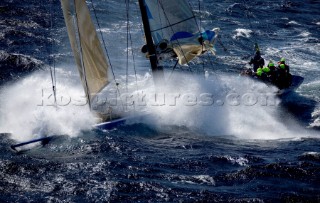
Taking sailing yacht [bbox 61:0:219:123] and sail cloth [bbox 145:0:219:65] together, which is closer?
sailing yacht [bbox 61:0:219:123]

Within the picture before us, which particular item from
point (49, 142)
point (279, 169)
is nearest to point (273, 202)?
point (279, 169)

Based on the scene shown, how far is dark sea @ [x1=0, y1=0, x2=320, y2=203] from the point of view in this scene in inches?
445

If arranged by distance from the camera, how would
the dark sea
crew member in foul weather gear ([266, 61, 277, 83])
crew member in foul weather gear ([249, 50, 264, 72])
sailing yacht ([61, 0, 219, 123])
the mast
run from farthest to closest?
crew member in foul weather gear ([249, 50, 264, 72]) → crew member in foul weather gear ([266, 61, 277, 83]) → sailing yacht ([61, 0, 219, 123]) → the mast → the dark sea

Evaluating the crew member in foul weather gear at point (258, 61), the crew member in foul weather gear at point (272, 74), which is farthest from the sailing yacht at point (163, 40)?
the crew member in foul weather gear at point (258, 61)

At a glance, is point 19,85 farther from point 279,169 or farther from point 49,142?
point 279,169

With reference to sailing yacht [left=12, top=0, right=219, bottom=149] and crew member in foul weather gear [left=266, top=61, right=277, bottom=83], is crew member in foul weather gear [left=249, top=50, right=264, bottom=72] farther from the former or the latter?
sailing yacht [left=12, top=0, right=219, bottom=149]

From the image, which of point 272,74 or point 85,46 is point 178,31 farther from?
A: point 85,46

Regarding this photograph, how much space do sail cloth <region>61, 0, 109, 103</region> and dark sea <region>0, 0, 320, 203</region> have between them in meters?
1.49

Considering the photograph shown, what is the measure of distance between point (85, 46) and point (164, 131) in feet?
15.4

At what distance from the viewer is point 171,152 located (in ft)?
45.8

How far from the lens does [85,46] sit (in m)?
14.1

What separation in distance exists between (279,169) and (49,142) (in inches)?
299

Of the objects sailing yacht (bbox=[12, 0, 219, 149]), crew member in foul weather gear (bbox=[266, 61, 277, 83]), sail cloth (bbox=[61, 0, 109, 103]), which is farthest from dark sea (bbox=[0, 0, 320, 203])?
sail cloth (bbox=[61, 0, 109, 103])

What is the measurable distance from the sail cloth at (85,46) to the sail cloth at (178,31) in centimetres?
426
